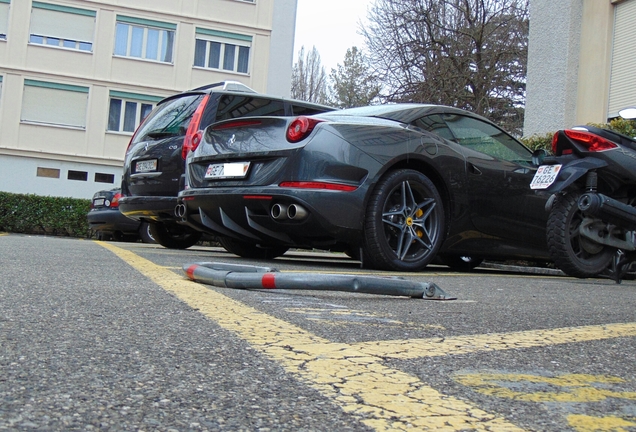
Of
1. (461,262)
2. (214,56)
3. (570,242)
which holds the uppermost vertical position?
(214,56)

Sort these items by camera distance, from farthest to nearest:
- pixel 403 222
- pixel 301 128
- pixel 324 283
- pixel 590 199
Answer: pixel 403 222
pixel 301 128
pixel 590 199
pixel 324 283

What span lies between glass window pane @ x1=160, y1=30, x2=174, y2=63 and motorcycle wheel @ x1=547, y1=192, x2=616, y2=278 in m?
24.8

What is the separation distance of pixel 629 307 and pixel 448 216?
2.38m

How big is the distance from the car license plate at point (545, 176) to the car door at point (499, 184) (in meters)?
0.71

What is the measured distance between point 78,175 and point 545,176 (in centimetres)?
2442

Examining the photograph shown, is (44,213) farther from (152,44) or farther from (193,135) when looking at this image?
(193,135)

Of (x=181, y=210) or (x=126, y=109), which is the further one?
(x=126, y=109)

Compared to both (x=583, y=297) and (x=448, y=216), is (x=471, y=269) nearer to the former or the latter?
(x=448, y=216)

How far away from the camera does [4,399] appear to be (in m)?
1.59

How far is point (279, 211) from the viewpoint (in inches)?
226

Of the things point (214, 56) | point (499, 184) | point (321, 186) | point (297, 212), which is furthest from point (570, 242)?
point (214, 56)

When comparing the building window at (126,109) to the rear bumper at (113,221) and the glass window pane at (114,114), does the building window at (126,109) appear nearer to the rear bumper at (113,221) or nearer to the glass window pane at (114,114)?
the glass window pane at (114,114)

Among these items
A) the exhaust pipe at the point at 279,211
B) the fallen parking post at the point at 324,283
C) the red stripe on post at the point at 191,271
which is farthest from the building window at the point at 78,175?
the fallen parking post at the point at 324,283

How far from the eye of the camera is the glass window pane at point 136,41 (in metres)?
28.4
